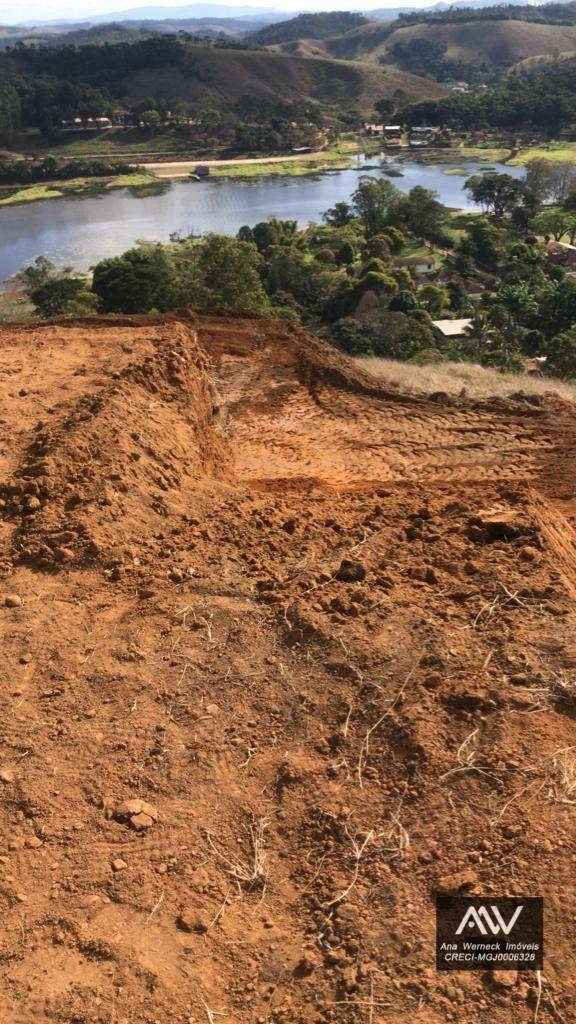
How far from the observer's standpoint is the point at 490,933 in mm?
3400

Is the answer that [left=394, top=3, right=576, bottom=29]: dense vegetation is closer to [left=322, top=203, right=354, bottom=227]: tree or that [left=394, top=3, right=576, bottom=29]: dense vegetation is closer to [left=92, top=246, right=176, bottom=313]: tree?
[left=322, top=203, right=354, bottom=227]: tree

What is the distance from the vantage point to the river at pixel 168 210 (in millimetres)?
47594

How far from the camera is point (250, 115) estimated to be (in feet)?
300

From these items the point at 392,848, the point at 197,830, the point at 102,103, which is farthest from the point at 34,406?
the point at 102,103

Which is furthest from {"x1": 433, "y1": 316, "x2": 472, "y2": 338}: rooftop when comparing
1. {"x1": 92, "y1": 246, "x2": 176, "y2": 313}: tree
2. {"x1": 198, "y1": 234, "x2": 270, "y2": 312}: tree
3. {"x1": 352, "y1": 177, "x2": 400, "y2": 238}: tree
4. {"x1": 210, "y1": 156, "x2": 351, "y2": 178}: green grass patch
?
{"x1": 210, "y1": 156, "x2": 351, "y2": 178}: green grass patch

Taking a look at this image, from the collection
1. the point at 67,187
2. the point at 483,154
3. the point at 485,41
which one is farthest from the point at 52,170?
the point at 485,41

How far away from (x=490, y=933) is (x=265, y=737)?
166 cm

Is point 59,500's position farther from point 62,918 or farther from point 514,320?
point 514,320

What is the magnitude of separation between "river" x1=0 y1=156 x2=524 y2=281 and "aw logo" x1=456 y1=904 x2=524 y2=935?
4408 centimetres

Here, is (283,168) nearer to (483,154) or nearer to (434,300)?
(483,154)

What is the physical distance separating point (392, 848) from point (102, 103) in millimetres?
101496

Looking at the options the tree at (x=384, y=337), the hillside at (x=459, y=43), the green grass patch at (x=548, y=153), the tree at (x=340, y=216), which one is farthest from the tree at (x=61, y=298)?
the hillside at (x=459, y=43)

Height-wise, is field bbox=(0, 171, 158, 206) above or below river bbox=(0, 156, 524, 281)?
above

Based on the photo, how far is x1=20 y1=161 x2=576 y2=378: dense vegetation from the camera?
73.8 ft
